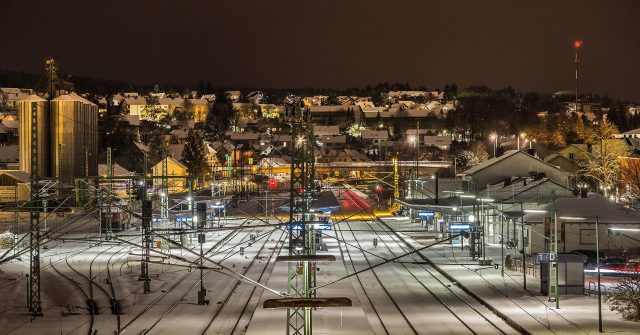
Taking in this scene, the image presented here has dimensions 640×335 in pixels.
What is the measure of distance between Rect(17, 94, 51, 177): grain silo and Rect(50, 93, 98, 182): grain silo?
46 cm

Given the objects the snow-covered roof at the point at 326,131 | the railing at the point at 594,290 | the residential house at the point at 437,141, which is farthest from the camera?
the snow-covered roof at the point at 326,131

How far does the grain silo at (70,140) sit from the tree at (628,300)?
52847 millimetres

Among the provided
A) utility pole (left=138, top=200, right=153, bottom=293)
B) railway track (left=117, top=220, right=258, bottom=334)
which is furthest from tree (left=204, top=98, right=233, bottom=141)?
utility pole (left=138, top=200, right=153, bottom=293)

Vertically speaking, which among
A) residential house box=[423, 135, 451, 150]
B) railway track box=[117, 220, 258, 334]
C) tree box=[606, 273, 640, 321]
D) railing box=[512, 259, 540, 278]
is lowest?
railway track box=[117, 220, 258, 334]

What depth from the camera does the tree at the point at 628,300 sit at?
22703 millimetres

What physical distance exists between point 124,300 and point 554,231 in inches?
505

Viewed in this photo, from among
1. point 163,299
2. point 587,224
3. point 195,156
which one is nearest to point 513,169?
point 587,224

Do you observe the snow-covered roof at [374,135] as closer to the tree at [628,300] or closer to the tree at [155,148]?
the tree at [155,148]

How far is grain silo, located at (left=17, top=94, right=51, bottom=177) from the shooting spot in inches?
2788

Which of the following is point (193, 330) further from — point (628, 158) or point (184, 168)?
point (184, 168)

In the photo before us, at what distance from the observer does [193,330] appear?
2250cm

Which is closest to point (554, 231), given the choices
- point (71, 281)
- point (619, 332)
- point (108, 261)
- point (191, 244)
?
point (619, 332)

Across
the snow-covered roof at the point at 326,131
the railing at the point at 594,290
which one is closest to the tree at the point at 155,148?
the snow-covered roof at the point at 326,131

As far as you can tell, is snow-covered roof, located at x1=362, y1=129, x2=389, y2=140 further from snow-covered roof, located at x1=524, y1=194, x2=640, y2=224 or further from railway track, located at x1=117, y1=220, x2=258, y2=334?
railway track, located at x1=117, y1=220, x2=258, y2=334
